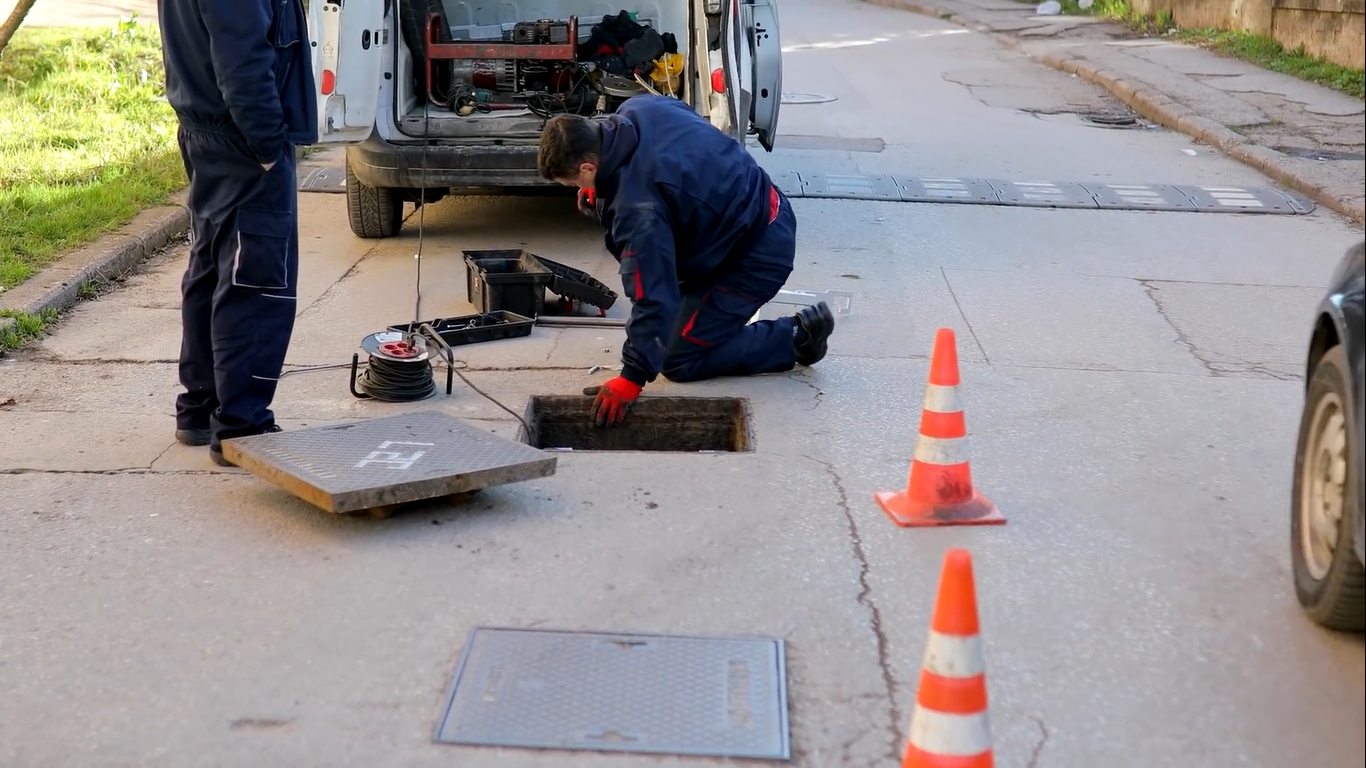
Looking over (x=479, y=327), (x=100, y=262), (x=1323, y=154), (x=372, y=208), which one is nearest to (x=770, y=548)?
(x=479, y=327)

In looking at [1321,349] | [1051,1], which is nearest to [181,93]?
[1321,349]

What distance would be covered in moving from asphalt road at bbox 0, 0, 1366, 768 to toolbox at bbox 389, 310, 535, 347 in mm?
91

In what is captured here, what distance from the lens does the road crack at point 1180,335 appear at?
6.08 m

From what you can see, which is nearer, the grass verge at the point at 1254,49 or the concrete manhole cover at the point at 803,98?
the concrete manhole cover at the point at 803,98

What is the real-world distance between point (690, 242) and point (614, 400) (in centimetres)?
79

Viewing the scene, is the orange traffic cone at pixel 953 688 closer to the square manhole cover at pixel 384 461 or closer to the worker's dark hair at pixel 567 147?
the square manhole cover at pixel 384 461

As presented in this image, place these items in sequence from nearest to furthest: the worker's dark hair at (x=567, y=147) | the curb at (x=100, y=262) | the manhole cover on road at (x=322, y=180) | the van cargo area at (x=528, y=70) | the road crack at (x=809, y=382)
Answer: the worker's dark hair at (x=567, y=147), the road crack at (x=809, y=382), the curb at (x=100, y=262), the van cargo area at (x=528, y=70), the manhole cover on road at (x=322, y=180)

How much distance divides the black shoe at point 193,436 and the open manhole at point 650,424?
122cm

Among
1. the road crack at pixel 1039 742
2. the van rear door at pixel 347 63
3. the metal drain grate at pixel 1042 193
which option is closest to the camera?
the road crack at pixel 1039 742

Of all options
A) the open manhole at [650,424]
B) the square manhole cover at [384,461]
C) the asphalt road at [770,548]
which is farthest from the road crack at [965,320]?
the square manhole cover at [384,461]

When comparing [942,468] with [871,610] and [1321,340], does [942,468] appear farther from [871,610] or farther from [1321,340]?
[1321,340]

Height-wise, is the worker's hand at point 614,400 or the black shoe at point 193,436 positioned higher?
the worker's hand at point 614,400

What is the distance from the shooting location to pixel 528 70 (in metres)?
9.16

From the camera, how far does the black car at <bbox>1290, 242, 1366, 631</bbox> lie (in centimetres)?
331
